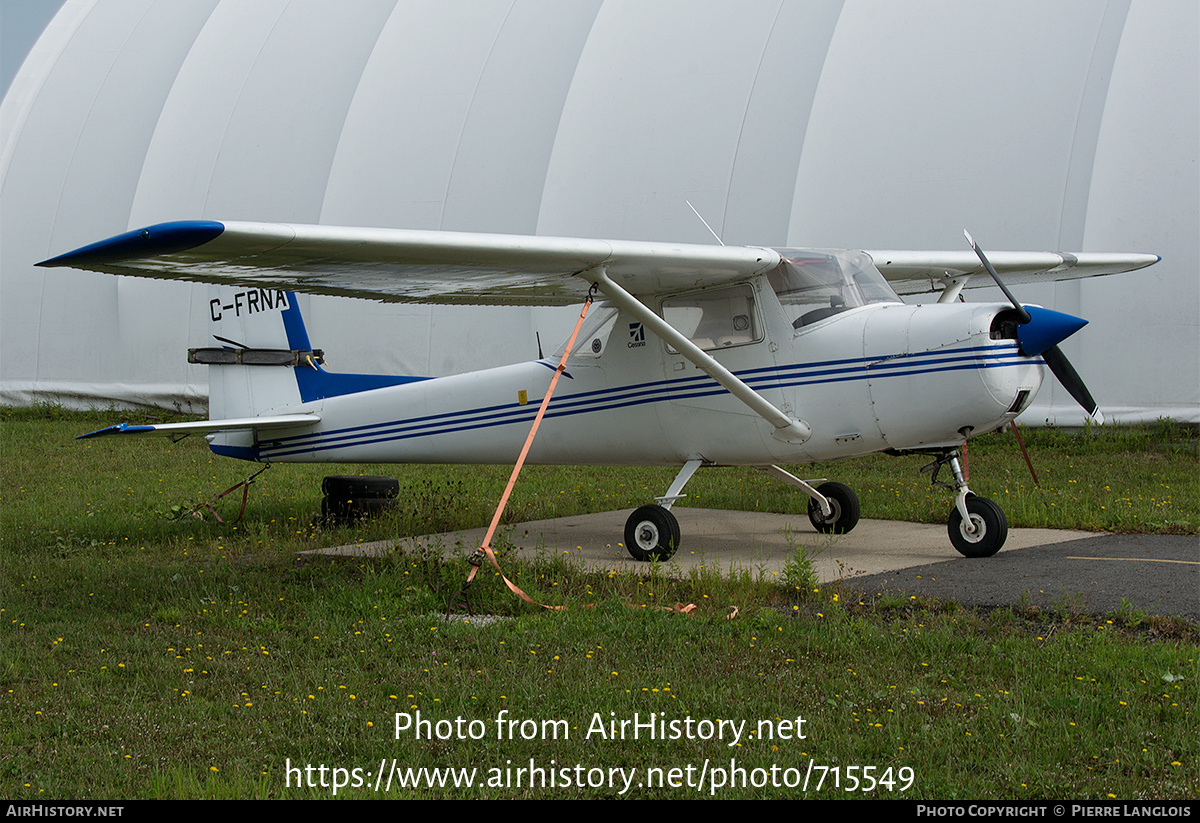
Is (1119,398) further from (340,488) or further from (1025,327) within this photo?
(340,488)

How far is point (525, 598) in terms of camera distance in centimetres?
687

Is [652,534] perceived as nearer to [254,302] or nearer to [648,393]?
[648,393]

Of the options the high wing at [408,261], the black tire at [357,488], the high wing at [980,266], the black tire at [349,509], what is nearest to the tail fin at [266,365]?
the black tire at [357,488]

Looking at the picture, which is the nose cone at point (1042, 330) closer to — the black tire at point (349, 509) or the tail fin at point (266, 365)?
the tail fin at point (266, 365)

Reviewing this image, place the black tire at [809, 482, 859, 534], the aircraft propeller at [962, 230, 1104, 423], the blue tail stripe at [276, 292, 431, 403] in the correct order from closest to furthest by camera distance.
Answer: the aircraft propeller at [962, 230, 1104, 423] < the black tire at [809, 482, 859, 534] < the blue tail stripe at [276, 292, 431, 403]

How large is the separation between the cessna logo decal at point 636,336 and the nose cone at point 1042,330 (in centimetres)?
302

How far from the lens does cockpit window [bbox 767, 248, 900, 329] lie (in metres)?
8.52

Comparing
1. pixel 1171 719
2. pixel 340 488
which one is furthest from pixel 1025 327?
pixel 340 488

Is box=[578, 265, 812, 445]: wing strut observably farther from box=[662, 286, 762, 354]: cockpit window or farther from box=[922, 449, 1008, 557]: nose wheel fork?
box=[922, 449, 1008, 557]: nose wheel fork

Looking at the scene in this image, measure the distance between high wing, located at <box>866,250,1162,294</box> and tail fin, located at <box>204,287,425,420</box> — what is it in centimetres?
507

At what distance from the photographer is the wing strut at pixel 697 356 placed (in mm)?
8070

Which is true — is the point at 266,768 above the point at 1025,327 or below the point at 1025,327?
below

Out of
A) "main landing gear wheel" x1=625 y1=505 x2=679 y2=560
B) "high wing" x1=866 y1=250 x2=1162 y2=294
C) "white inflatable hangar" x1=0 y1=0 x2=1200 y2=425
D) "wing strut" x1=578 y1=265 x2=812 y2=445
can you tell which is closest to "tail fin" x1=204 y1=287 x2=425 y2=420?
"main landing gear wheel" x1=625 y1=505 x2=679 y2=560

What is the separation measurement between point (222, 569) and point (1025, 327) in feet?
21.0
